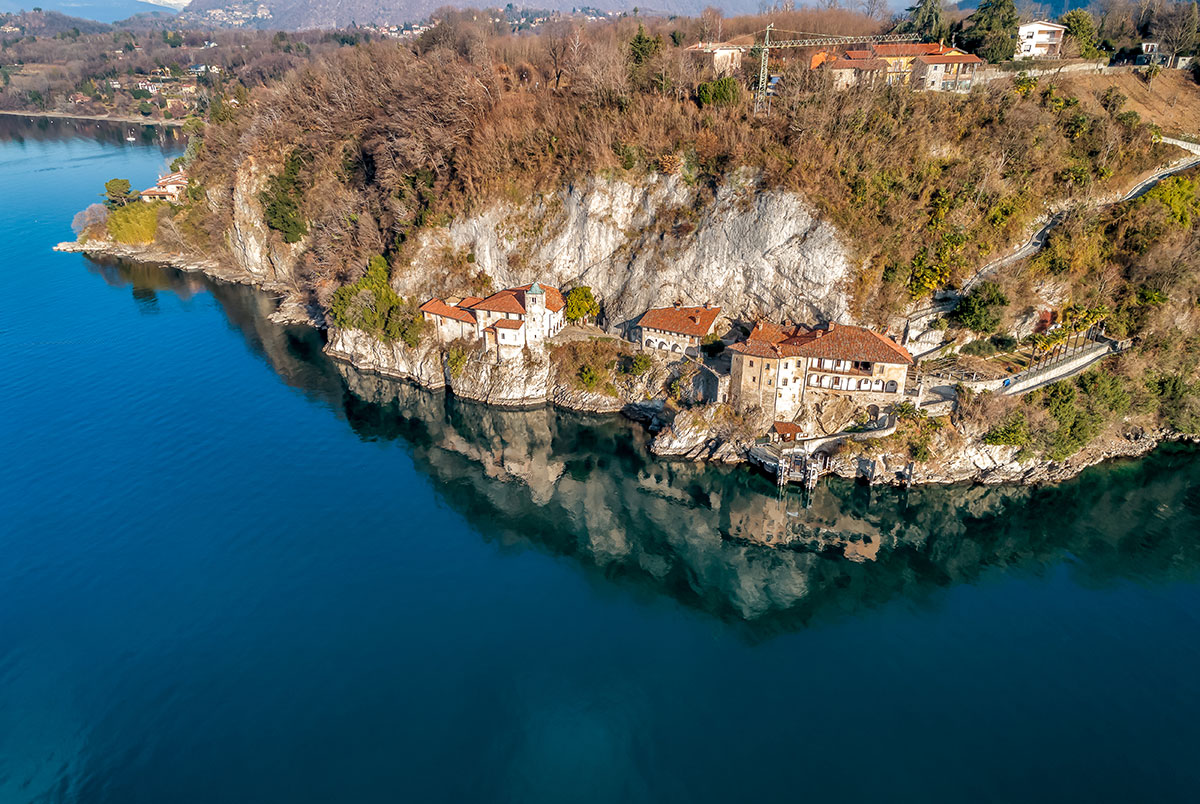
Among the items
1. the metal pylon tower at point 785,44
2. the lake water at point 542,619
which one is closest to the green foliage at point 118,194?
the lake water at point 542,619

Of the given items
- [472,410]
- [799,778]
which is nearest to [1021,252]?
[799,778]

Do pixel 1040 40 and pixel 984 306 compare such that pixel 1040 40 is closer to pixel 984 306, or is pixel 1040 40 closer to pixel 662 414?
pixel 984 306

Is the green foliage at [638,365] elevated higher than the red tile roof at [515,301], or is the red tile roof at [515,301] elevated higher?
the red tile roof at [515,301]

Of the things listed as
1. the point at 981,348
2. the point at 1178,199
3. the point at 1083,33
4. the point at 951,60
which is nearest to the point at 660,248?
the point at 981,348

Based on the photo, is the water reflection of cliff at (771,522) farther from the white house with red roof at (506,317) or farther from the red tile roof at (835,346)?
the red tile roof at (835,346)

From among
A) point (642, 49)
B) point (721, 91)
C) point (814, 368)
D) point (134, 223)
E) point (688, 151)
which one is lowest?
point (814, 368)

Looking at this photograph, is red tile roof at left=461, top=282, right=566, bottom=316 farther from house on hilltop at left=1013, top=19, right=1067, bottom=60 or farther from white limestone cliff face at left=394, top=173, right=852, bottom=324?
house on hilltop at left=1013, top=19, right=1067, bottom=60
